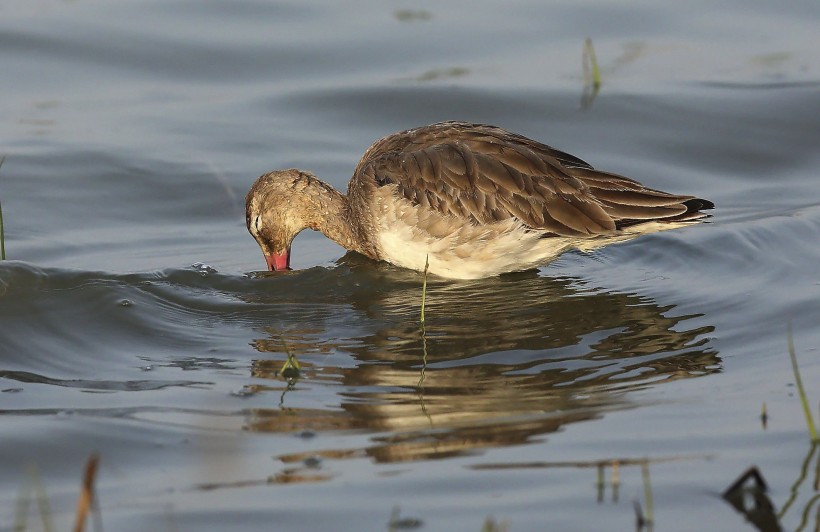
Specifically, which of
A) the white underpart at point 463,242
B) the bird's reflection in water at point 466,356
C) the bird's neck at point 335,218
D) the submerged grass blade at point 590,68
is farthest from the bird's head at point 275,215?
the submerged grass blade at point 590,68

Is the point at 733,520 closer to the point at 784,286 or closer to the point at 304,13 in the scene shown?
the point at 784,286

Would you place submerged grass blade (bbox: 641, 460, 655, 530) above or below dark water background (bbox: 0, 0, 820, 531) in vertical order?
below

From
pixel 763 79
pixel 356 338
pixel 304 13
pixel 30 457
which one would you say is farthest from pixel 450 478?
pixel 304 13

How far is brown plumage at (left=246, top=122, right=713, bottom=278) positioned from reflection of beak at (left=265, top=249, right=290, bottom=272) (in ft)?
2.24

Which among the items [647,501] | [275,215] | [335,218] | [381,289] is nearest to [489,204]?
[381,289]

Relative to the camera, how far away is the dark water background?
5.32 metres

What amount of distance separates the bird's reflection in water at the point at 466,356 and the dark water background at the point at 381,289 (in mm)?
24

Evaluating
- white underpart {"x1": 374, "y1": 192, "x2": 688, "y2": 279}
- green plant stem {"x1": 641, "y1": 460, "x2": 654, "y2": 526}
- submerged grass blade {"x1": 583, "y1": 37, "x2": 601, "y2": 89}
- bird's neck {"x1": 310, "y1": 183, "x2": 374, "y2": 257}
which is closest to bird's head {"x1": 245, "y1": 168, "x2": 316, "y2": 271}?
bird's neck {"x1": 310, "y1": 183, "x2": 374, "y2": 257}

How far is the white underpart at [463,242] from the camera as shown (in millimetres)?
8703

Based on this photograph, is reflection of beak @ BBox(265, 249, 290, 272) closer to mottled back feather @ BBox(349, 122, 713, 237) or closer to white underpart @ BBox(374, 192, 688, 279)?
white underpart @ BBox(374, 192, 688, 279)

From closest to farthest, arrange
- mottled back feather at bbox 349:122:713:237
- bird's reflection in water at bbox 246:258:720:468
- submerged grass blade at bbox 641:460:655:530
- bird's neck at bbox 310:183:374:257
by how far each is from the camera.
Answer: submerged grass blade at bbox 641:460:655:530 → bird's reflection in water at bbox 246:258:720:468 → mottled back feather at bbox 349:122:713:237 → bird's neck at bbox 310:183:374:257

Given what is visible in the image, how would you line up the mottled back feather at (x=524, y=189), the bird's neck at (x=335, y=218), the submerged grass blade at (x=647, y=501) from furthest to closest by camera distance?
the bird's neck at (x=335, y=218), the mottled back feather at (x=524, y=189), the submerged grass blade at (x=647, y=501)

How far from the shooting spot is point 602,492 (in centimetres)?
502

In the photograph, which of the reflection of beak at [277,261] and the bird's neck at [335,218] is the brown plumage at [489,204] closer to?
the bird's neck at [335,218]
